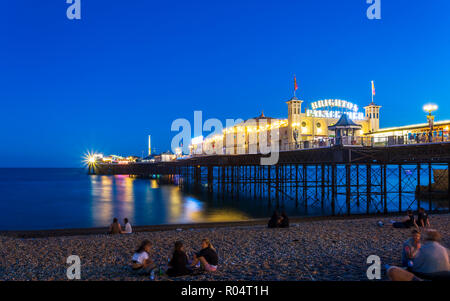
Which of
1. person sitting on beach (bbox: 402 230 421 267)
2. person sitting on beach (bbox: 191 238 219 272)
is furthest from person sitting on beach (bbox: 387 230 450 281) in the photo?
person sitting on beach (bbox: 191 238 219 272)

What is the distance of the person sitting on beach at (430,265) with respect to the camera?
5086 mm

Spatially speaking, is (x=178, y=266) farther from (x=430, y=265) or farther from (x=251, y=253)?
(x=430, y=265)

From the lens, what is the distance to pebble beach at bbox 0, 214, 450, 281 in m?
7.53

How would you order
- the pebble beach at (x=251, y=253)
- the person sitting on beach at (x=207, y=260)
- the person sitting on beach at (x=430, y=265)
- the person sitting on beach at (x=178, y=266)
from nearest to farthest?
the person sitting on beach at (x=430, y=265) → the person sitting on beach at (x=178, y=266) → the person sitting on beach at (x=207, y=260) → the pebble beach at (x=251, y=253)

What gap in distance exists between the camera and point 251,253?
970 centimetres

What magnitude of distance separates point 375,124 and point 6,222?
43.7m

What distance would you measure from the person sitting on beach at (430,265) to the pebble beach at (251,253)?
1.58 metres

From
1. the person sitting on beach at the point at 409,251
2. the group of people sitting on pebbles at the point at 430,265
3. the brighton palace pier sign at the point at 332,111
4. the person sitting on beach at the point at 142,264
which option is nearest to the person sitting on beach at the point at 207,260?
the person sitting on beach at the point at 142,264

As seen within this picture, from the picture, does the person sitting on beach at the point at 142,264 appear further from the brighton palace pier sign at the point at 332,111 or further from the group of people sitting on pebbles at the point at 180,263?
the brighton palace pier sign at the point at 332,111

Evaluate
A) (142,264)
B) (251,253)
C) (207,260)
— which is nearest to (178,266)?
(207,260)

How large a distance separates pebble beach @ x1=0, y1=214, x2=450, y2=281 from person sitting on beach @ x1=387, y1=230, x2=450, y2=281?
1576 millimetres
